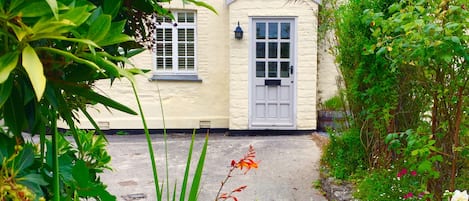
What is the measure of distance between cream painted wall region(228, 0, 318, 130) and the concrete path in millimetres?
608

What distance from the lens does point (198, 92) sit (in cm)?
869

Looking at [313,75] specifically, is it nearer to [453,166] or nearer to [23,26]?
[453,166]

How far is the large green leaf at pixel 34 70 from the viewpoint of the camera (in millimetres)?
611

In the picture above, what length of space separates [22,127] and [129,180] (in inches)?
183

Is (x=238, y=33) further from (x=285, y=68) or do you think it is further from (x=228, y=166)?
(x=228, y=166)

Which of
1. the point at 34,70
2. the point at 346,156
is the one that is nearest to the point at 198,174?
the point at 34,70

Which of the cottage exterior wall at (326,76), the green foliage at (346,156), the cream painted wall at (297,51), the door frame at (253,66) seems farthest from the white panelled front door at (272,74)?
the green foliage at (346,156)

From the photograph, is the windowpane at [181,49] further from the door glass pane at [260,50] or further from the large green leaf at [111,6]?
the large green leaf at [111,6]

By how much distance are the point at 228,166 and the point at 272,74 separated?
9.54 feet

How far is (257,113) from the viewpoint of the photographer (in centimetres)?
845

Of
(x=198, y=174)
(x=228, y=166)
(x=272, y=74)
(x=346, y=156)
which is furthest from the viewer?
(x=272, y=74)

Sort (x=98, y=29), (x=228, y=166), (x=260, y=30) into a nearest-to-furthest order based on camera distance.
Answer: (x=98, y=29), (x=228, y=166), (x=260, y=30)

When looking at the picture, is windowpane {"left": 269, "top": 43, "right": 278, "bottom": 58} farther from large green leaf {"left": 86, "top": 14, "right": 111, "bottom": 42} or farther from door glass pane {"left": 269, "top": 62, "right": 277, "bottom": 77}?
large green leaf {"left": 86, "top": 14, "right": 111, "bottom": 42}

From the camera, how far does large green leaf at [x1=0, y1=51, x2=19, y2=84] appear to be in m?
0.64
